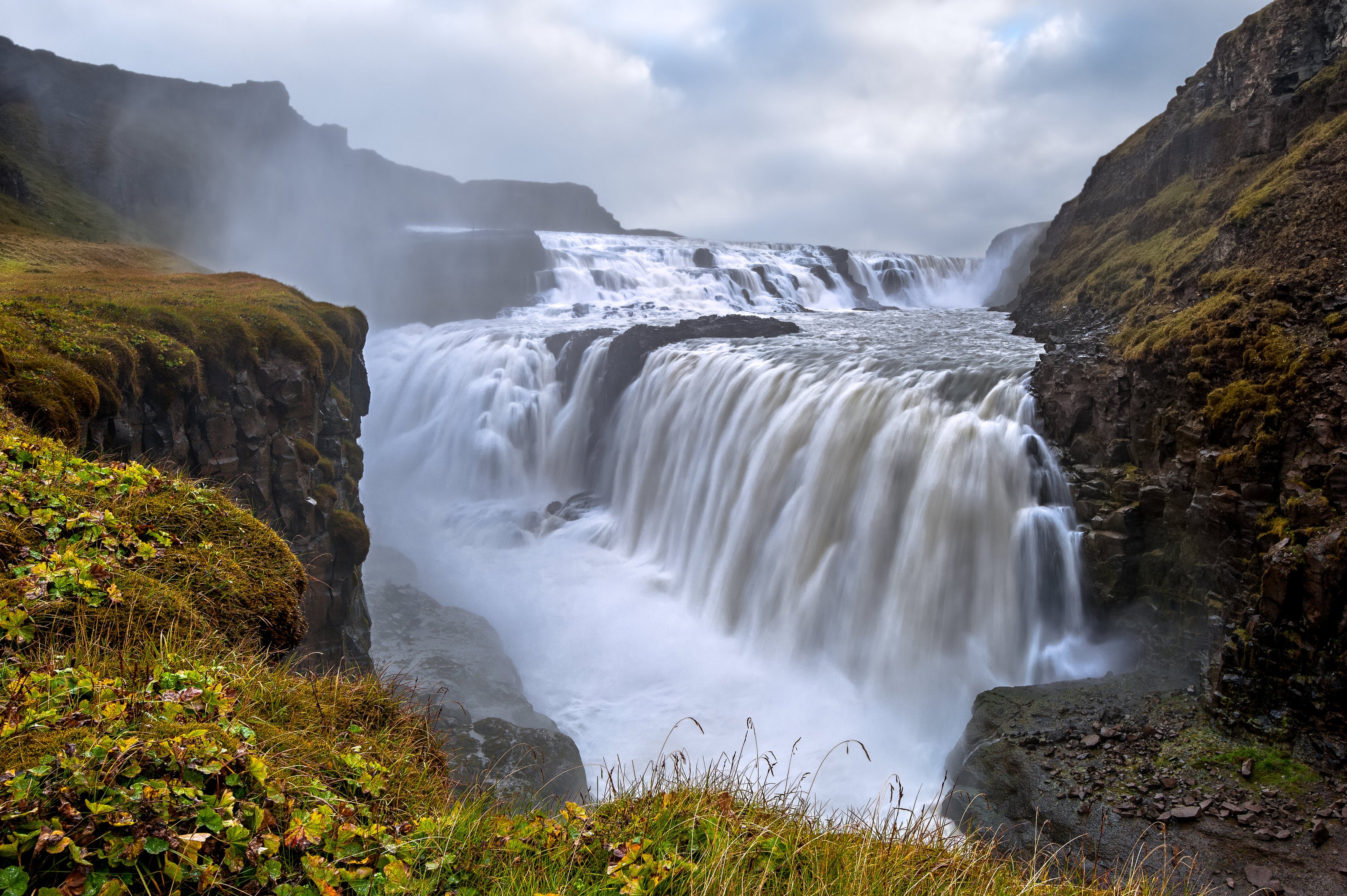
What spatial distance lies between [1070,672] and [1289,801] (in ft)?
13.4

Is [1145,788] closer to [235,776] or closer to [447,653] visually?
[235,776]

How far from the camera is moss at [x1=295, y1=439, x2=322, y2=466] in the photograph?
1246 centimetres

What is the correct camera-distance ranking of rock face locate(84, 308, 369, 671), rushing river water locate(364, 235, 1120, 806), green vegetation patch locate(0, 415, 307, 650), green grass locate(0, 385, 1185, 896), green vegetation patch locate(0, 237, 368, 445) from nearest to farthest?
1. green grass locate(0, 385, 1185, 896)
2. green vegetation patch locate(0, 415, 307, 650)
3. green vegetation patch locate(0, 237, 368, 445)
4. rock face locate(84, 308, 369, 671)
5. rushing river water locate(364, 235, 1120, 806)

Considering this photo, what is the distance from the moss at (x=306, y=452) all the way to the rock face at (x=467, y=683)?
13.3 feet

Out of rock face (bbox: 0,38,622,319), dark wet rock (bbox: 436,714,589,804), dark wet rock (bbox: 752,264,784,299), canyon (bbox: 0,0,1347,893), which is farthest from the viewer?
rock face (bbox: 0,38,622,319)

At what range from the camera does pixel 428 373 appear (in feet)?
102

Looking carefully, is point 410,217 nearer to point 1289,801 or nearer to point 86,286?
point 86,286

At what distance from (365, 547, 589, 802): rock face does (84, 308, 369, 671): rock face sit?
1427 mm

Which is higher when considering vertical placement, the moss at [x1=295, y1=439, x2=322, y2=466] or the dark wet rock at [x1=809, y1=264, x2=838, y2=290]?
the dark wet rock at [x1=809, y1=264, x2=838, y2=290]

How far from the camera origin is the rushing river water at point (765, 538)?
38.6ft

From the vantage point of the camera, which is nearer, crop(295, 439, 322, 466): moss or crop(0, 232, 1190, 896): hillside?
crop(0, 232, 1190, 896): hillside

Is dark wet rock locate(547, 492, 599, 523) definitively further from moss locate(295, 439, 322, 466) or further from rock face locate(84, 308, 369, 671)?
moss locate(295, 439, 322, 466)

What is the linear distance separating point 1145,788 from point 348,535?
12821mm

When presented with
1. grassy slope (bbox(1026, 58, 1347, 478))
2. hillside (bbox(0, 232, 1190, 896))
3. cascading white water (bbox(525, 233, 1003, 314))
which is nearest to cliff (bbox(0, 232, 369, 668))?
hillside (bbox(0, 232, 1190, 896))
